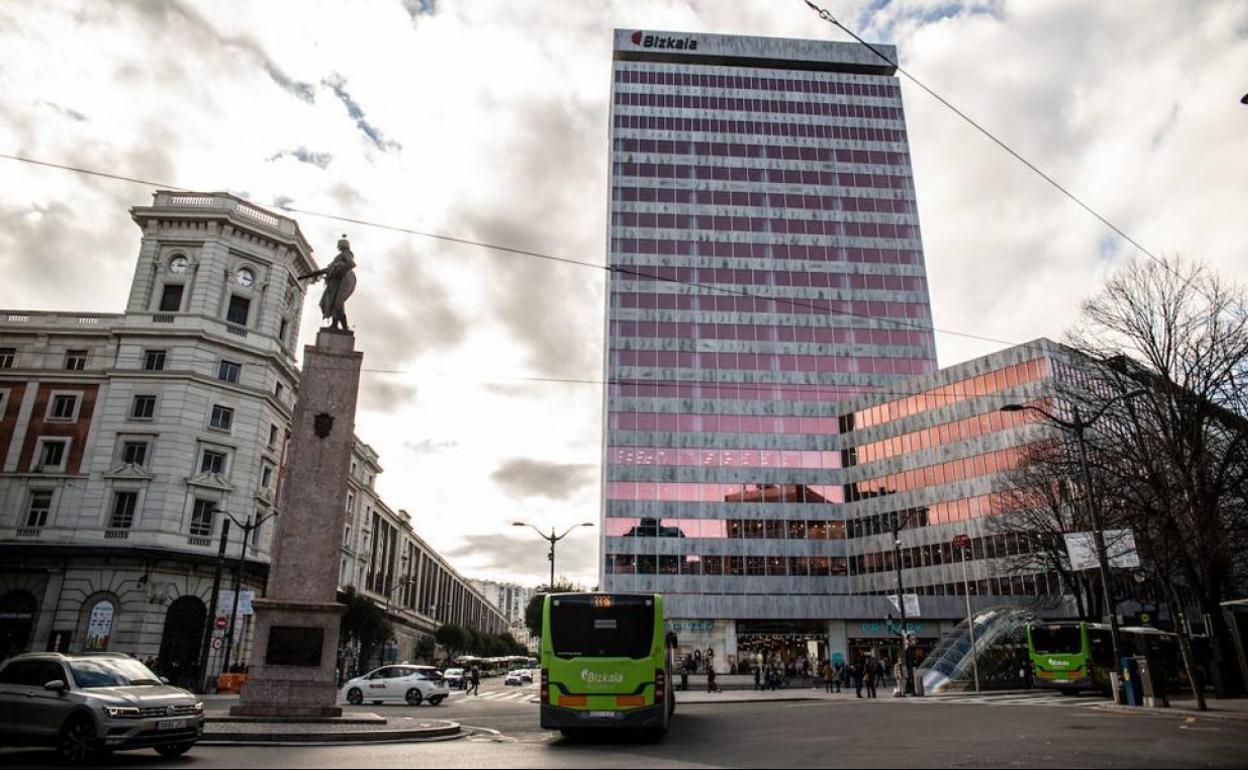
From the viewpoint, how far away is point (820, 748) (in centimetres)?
1227

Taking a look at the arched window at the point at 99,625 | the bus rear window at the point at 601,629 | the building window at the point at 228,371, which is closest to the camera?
the bus rear window at the point at 601,629

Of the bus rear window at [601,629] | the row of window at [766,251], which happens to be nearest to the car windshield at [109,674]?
the bus rear window at [601,629]

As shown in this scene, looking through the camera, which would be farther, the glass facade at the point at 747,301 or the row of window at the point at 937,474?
the glass facade at the point at 747,301

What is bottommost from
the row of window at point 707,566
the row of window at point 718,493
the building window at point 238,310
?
the row of window at point 707,566

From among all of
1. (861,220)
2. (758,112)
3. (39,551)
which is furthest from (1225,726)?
(758,112)

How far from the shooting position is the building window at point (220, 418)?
44.0 metres

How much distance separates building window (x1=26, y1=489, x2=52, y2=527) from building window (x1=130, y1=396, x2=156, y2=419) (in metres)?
5.93

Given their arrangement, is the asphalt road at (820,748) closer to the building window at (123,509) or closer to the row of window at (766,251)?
the building window at (123,509)

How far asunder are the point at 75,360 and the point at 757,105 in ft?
211

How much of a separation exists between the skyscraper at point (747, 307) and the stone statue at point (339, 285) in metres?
38.8

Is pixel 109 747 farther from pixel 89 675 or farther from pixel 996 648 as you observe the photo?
pixel 996 648

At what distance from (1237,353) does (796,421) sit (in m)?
43.0

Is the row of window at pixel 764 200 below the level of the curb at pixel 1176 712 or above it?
above

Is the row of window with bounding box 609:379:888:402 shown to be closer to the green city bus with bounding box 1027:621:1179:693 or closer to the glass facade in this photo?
the glass facade
